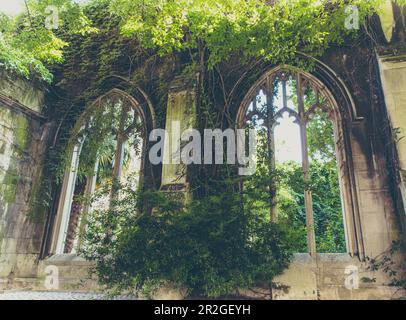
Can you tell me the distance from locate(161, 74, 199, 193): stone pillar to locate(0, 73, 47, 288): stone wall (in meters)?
2.78

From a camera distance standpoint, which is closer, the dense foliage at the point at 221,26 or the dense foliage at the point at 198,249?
the dense foliage at the point at 198,249

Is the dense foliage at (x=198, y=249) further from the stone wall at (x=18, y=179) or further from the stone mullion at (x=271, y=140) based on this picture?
the stone wall at (x=18, y=179)

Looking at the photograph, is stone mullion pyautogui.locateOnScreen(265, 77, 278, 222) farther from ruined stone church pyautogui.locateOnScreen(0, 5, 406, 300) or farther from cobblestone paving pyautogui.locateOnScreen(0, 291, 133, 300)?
cobblestone paving pyautogui.locateOnScreen(0, 291, 133, 300)

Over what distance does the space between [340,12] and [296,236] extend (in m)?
3.40

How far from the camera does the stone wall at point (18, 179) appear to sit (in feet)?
17.7

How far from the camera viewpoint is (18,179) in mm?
5691

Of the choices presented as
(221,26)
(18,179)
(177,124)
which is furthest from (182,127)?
(18,179)

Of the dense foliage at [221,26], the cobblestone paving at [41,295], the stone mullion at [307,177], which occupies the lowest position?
the cobblestone paving at [41,295]

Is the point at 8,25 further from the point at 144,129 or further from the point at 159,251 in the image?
the point at 159,251

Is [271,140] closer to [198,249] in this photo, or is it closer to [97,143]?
[198,249]

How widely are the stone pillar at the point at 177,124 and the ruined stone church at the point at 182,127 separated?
0.02 m

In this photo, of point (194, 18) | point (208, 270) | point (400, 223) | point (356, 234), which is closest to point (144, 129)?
point (194, 18)

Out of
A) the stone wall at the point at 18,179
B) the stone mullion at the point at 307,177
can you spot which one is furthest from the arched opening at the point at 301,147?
the stone wall at the point at 18,179

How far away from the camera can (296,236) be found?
4.01 metres
